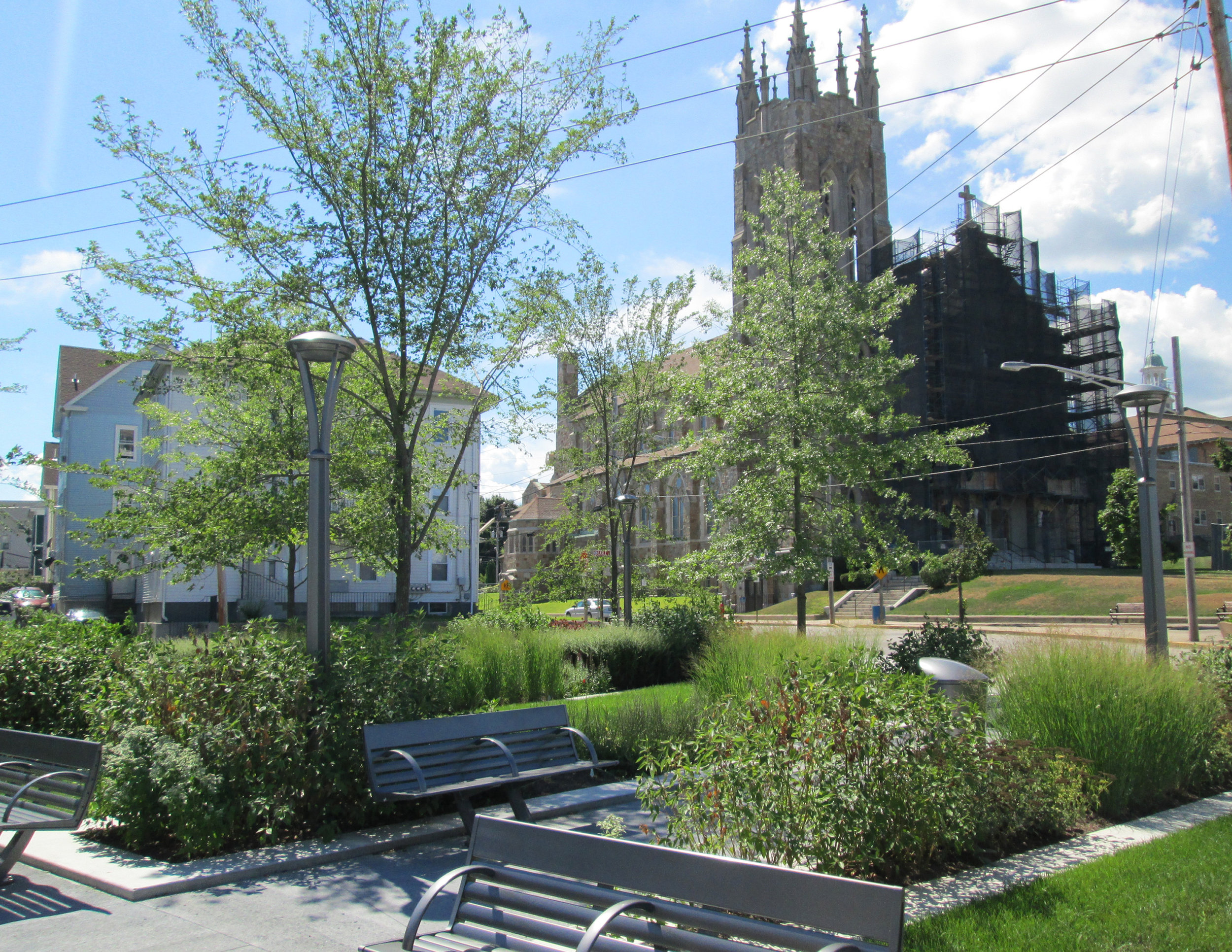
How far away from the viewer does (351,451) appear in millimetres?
12719

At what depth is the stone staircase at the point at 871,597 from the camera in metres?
49.4

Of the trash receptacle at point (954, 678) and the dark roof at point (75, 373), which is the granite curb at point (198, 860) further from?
the dark roof at point (75, 373)

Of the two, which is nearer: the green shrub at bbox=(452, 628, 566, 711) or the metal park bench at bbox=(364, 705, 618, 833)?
the metal park bench at bbox=(364, 705, 618, 833)

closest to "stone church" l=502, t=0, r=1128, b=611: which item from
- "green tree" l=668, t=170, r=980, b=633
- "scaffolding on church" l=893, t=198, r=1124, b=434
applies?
"scaffolding on church" l=893, t=198, r=1124, b=434

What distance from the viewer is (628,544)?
68.4 feet

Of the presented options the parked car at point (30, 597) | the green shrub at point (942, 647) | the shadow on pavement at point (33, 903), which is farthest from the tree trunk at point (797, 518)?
the parked car at point (30, 597)

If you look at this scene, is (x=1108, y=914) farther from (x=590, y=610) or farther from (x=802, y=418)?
(x=590, y=610)

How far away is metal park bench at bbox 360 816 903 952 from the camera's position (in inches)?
117

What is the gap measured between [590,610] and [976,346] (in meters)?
41.8

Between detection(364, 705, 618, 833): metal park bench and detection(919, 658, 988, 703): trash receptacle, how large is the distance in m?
4.01

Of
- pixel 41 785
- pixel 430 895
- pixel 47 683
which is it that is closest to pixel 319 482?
pixel 41 785

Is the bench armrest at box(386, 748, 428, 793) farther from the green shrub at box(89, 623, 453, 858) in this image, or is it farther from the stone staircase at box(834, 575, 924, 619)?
the stone staircase at box(834, 575, 924, 619)

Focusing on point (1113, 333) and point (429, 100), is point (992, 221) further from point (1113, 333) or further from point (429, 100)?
point (429, 100)

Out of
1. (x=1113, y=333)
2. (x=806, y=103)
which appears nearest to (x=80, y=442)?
(x=806, y=103)
